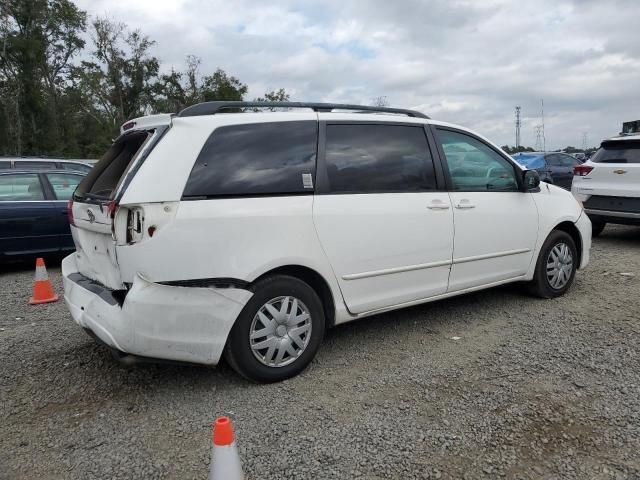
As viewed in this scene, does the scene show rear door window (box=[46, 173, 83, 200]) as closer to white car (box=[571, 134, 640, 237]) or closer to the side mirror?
the side mirror

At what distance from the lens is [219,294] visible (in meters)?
3.05

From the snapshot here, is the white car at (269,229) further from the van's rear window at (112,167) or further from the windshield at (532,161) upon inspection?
the windshield at (532,161)

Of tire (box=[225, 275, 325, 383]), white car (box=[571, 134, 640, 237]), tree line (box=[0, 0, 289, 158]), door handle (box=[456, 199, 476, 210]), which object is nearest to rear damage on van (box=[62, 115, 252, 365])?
tire (box=[225, 275, 325, 383])

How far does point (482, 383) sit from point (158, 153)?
8.01 feet

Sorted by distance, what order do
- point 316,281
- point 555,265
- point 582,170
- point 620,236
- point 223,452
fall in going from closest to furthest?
point 223,452, point 316,281, point 555,265, point 582,170, point 620,236

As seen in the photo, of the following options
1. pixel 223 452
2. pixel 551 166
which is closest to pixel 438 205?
pixel 223 452

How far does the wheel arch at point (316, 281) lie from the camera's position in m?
3.35

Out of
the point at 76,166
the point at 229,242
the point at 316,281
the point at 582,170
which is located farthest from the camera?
the point at 76,166

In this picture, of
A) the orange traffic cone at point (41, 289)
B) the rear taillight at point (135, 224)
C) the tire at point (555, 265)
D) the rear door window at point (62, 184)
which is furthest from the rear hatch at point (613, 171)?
the rear door window at point (62, 184)

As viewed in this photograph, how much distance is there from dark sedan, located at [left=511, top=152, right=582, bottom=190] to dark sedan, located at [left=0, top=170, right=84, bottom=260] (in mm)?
12579

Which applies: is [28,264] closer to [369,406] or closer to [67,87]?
[369,406]

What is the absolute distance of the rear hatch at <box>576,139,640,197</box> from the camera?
25.1 ft

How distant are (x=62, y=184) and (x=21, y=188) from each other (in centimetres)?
52

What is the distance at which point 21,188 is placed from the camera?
7.15m
